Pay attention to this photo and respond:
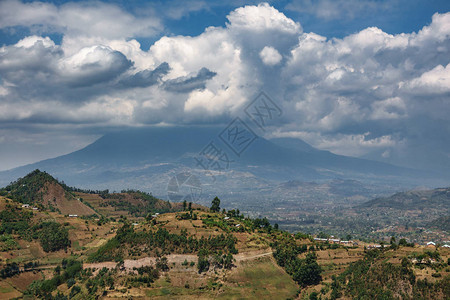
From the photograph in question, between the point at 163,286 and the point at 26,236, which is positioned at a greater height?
the point at 26,236

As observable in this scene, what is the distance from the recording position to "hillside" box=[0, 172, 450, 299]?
73438 mm

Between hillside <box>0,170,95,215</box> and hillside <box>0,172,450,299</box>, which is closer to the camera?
hillside <box>0,172,450,299</box>

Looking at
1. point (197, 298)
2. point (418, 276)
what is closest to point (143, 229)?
point (197, 298)

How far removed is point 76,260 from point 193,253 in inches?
1446

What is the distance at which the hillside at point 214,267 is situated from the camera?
7344 centimetres

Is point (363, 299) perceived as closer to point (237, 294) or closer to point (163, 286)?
point (237, 294)

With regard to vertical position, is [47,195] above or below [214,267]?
above

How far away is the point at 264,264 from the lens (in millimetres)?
88062

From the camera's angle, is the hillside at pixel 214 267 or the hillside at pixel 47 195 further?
the hillside at pixel 47 195

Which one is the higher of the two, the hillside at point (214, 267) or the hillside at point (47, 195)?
the hillside at point (47, 195)

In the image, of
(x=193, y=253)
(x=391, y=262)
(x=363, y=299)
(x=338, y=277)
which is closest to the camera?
(x=363, y=299)

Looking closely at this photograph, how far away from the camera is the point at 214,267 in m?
85.2

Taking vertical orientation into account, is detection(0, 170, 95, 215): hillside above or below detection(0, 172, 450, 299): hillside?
above

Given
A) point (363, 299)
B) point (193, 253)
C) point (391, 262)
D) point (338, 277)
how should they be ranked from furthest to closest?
1. point (193, 253)
2. point (338, 277)
3. point (391, 262)
4. point (363, 299)
